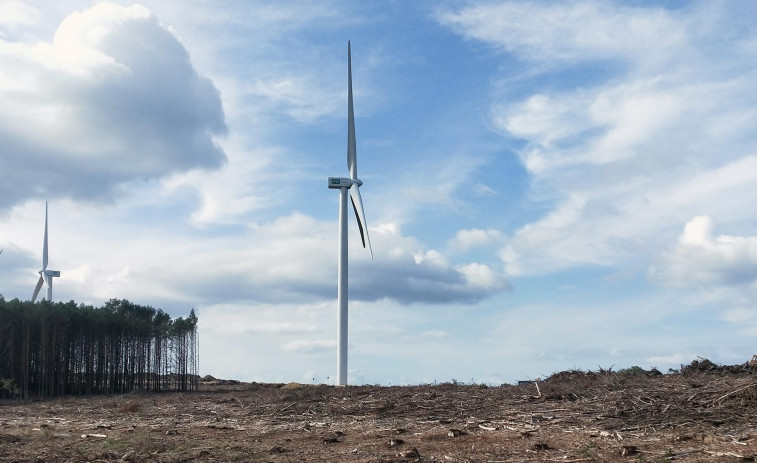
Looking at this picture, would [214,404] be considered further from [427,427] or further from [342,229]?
[342,229]

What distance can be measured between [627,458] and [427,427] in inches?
287

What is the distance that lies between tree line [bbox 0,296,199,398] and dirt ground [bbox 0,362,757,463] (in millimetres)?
27909

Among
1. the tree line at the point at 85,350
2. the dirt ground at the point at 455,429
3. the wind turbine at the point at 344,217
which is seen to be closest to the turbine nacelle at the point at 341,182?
the wind turbine at the point at 344,217

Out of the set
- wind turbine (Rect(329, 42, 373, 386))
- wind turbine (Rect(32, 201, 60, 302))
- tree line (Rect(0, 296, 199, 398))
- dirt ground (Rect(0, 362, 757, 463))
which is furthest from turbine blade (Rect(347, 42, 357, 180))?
wind turbine (Rect(32, 201, 60, 302))

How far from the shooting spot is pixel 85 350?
188 ft

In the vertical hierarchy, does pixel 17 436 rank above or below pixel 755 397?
below

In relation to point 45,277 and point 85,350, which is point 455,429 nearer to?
point 85,350

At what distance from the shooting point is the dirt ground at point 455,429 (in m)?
13.9

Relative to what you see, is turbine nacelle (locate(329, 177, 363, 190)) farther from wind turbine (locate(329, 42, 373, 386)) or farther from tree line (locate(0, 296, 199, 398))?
tree line (locate(0, 296, 199, 398))

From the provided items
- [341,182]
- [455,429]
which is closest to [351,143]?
[341,182]

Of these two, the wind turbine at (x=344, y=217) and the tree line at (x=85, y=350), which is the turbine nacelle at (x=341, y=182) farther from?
the tree line at (x=85, y=350)

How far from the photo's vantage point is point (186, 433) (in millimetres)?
20609

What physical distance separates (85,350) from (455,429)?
47951mm

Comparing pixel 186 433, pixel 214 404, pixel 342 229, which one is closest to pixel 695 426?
pixel 186 433
